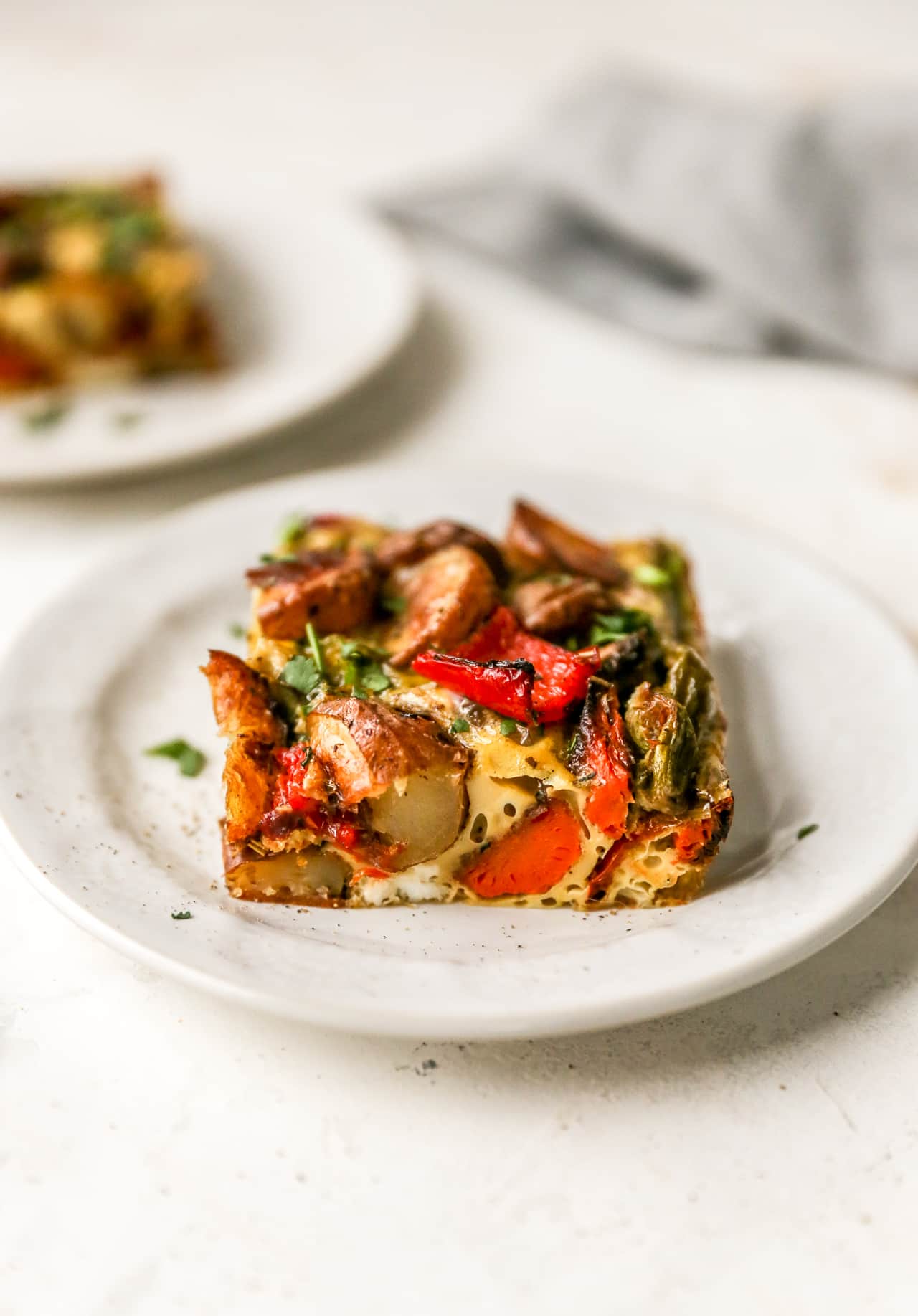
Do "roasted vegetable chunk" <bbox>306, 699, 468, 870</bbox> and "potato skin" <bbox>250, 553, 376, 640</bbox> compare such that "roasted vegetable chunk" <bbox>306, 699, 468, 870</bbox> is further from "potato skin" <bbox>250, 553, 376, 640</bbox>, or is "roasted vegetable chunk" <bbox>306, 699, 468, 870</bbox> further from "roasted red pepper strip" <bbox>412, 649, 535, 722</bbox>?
"potato skin" <bbox>250, 553, 376, 640</bbox>

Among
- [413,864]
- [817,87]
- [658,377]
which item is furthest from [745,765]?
[817,87]

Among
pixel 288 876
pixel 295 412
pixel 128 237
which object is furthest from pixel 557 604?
pixel 128 237

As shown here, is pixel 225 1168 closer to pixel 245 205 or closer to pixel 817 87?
pixel 245 205

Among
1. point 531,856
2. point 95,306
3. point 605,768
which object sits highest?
point 605,768

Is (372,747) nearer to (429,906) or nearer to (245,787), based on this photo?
(245,787)

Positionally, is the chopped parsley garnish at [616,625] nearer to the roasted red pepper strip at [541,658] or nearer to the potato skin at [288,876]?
the roasted red pepper strip at [541,658]

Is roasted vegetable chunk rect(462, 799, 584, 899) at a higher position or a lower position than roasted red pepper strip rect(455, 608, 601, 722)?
lower

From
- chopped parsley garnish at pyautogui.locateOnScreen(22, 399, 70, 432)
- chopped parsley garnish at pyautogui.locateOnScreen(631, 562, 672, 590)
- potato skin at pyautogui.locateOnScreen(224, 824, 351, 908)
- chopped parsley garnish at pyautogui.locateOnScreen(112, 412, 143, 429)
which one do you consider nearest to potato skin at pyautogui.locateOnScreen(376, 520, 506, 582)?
chopped parsley garnish at pyautogui.locateOnScreen(631, 562, 672, 590)
